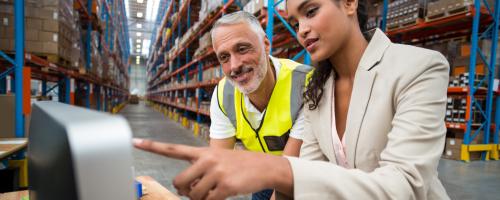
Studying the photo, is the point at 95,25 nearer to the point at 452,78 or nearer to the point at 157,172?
the point at 157,172

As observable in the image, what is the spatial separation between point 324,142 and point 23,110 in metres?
3.26

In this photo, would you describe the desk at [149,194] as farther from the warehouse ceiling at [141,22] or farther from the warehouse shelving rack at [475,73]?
the warehouse ceiling at [141,22]

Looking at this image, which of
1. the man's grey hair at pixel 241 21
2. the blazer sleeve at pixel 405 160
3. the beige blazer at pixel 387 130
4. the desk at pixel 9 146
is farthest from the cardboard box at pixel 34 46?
the blazer sleeve at pixel 405 160

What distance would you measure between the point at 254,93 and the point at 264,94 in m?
0.06

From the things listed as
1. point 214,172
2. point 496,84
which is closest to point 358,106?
point 214,172

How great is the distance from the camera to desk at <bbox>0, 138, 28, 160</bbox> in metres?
2.23

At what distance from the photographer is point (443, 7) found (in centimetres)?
441

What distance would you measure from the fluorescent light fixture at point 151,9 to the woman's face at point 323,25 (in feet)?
69.5

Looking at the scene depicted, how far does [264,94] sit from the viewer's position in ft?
5.80

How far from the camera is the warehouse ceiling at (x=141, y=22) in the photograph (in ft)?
73.0

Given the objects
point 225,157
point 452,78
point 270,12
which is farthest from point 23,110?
point 452,78

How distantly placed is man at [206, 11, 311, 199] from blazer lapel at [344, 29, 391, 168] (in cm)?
56

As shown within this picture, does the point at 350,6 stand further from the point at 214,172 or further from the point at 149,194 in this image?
the point at 149,194

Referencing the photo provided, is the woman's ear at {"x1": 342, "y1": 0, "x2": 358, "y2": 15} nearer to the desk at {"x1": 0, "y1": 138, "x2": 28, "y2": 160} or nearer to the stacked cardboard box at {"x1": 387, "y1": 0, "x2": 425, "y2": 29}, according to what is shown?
the desk at {"x1": 0, "y1": 138, "x2": 28, "y2": 160}
